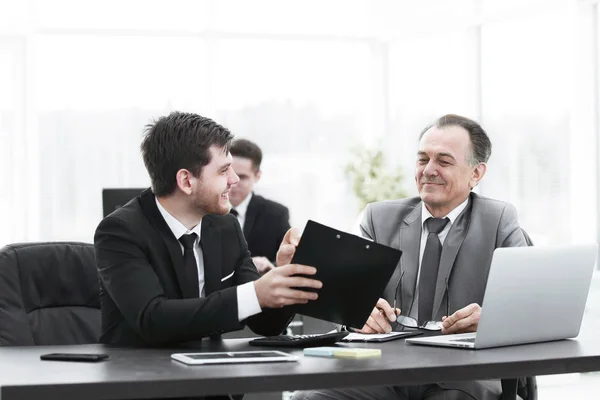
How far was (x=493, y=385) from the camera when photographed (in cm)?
265

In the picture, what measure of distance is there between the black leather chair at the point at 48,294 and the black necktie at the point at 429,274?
107cm

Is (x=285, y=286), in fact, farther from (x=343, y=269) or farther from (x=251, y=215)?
(x=251, y=215)

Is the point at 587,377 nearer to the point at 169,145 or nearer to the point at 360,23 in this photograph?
the point at 360,23

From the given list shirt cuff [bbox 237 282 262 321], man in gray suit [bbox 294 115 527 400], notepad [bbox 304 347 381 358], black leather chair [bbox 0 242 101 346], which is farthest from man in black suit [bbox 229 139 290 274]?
notepad [bbox 304 347 381 358]

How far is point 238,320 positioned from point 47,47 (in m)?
6.71

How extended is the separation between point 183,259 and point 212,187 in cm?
24

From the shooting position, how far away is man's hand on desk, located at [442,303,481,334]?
264 centimetres

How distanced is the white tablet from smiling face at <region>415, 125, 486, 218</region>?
111 centimetres

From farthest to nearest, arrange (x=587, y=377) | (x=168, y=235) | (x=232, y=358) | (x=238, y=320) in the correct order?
(x=587, y=377) → (x=168, y=235) → (x=238, y=320) → (x=232, y=358)

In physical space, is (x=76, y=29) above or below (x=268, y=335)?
above

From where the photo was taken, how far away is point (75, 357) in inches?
86.2

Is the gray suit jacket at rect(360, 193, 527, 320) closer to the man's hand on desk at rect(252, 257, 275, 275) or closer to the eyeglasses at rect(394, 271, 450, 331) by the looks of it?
the eyeglasses at rect(394, 271, 450, 331)

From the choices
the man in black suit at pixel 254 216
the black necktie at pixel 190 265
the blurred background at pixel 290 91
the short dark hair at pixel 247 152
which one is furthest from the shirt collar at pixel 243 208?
the black necktie at pixel 190 265

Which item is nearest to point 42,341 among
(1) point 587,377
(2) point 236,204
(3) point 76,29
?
(2) point 236,204
